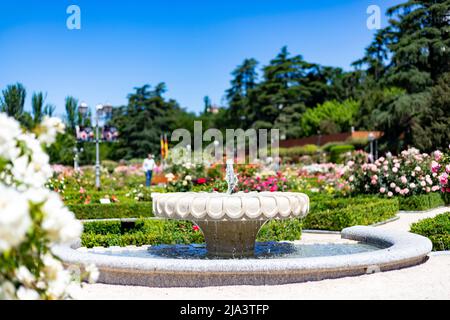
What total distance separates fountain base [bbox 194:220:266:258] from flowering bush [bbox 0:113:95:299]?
392 centimetres

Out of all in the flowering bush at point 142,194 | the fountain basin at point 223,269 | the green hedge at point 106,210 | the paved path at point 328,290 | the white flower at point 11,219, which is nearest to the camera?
the white flower at point 11,219

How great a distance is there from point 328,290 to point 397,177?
9.22 m

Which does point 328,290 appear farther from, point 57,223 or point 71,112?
point 71,112

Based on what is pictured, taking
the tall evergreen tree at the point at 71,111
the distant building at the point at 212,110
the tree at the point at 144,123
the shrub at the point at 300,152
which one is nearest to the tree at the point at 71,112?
the tall evergreen tree at the point at 71,111

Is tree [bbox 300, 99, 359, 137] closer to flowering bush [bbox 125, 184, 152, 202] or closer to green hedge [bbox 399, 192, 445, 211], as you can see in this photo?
flowering bush [bbox 125, 184, 152, 202]

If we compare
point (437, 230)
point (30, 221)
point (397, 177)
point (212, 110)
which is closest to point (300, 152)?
point (397, 177)

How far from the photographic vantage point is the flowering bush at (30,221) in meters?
1.77

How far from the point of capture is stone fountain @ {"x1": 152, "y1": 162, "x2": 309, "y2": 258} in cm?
561

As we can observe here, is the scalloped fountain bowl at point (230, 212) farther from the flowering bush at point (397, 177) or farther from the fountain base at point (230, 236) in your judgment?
the flowering bush at point (397, 177)

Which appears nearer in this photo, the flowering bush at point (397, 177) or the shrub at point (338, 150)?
the flowering bush at point (397, 177)

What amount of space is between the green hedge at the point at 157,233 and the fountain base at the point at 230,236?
75.0 inches

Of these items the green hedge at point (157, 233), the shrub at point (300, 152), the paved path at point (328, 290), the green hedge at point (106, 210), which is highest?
the shrub at point (300, 152)

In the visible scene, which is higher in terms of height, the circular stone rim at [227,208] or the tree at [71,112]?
the tree at [71,112]
